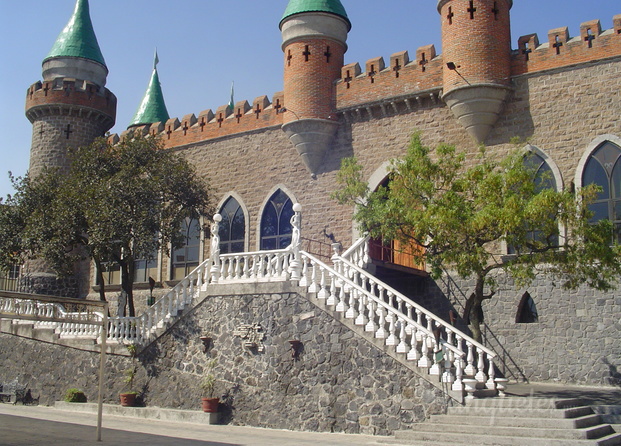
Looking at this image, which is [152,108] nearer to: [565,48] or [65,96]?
[65,96]

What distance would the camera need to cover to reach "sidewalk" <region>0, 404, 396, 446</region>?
11.3 m

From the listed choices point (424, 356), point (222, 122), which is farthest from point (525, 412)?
point (222, 122)

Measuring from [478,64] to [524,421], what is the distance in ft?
32.9

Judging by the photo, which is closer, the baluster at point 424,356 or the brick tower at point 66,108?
the baluster at point 424,356

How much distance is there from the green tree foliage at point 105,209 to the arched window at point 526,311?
9457mm

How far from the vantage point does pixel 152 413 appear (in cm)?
1634

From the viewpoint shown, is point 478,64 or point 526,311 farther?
point 478,64

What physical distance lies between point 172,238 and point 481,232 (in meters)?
9.86

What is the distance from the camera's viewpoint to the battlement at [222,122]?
22.8m

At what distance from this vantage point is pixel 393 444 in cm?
1178

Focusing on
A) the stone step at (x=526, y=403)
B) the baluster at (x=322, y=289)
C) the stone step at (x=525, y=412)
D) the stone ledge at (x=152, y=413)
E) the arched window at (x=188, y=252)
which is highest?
the arched window at (x=188, y=252)

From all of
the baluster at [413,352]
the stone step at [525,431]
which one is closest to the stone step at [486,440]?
the stone step at [525,431]

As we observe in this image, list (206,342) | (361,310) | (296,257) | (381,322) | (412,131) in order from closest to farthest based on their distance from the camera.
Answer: (381,322) → (361,310) → (296,257) → (206,342) → (412,131)

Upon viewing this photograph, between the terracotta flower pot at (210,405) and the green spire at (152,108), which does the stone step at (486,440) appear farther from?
the green spire at (152,108)
